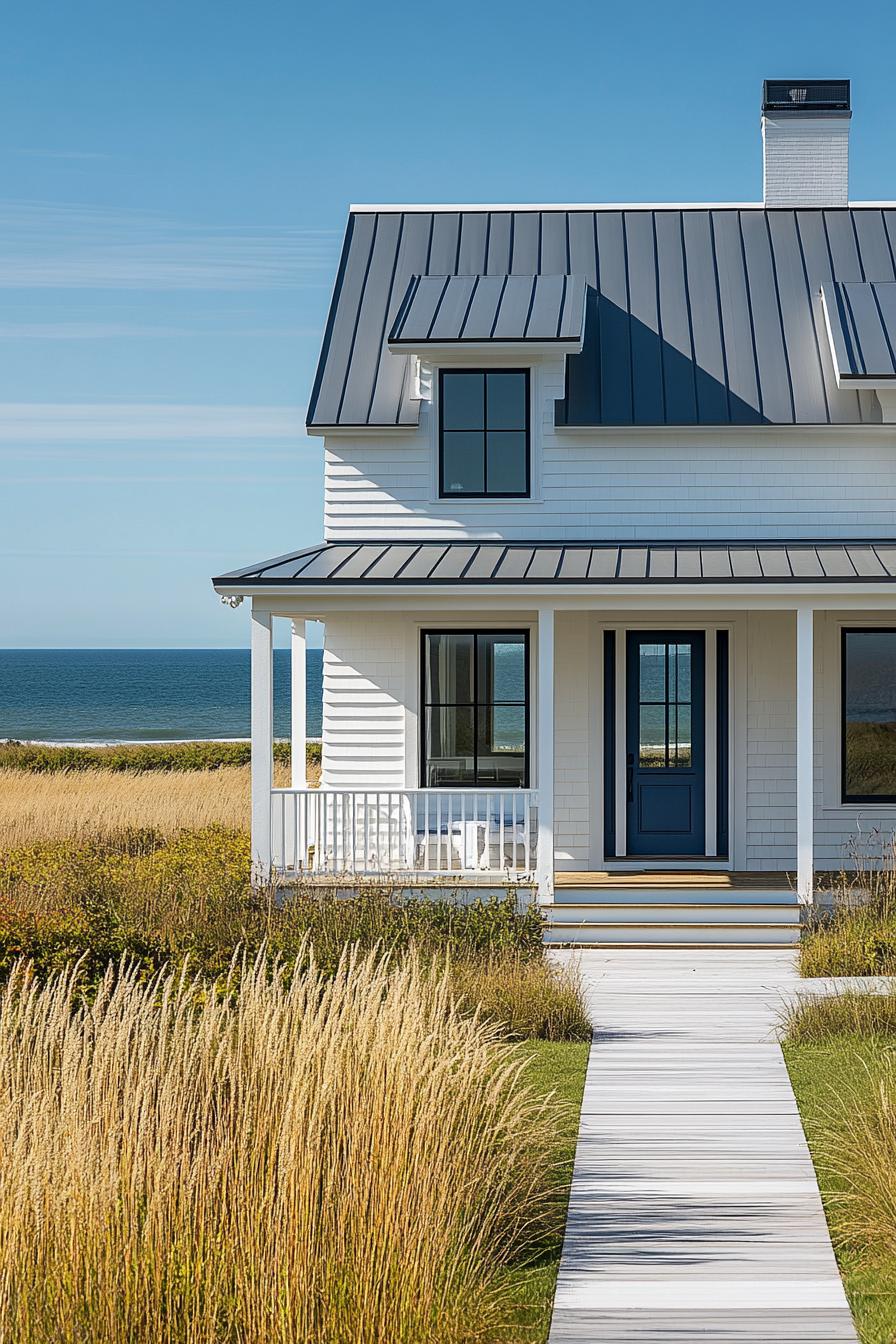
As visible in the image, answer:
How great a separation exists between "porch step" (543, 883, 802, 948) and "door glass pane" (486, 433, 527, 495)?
4165 mm

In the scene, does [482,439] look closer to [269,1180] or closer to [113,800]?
[113,800]

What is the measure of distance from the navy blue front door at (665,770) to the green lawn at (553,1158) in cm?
564

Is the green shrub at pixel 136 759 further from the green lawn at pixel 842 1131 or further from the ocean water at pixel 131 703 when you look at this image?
the ocean water at pixel 131 703

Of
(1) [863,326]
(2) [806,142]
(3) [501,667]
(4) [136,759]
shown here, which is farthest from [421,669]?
(4) [136,759]

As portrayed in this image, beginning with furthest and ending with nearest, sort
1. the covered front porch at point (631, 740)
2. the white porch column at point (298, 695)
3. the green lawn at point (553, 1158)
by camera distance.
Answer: the white porch column at point (298, 695)
the covered front porch at point (631, 740)
the green lawn at point (553, 1158)

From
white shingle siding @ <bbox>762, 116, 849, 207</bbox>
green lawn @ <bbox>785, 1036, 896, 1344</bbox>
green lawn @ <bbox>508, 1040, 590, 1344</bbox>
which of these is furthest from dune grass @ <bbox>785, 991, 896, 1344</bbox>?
white shingle siding @ <bbox>762, 116, 849, 207</bbox>

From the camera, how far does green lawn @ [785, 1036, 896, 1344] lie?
5.20 metres

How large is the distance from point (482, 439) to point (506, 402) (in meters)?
0.44

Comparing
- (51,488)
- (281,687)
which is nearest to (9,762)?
(51,488)

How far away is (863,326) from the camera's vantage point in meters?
14.6

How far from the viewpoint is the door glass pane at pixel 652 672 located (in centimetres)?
1459

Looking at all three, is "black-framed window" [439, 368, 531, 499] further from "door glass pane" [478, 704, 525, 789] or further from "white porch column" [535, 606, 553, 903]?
"white porch column" [535, 606, 553, 903]

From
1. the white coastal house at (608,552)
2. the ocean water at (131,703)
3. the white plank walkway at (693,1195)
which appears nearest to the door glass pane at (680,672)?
the white coastal house at (608,552)

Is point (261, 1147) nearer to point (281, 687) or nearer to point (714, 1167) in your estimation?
point (714, 1167)
